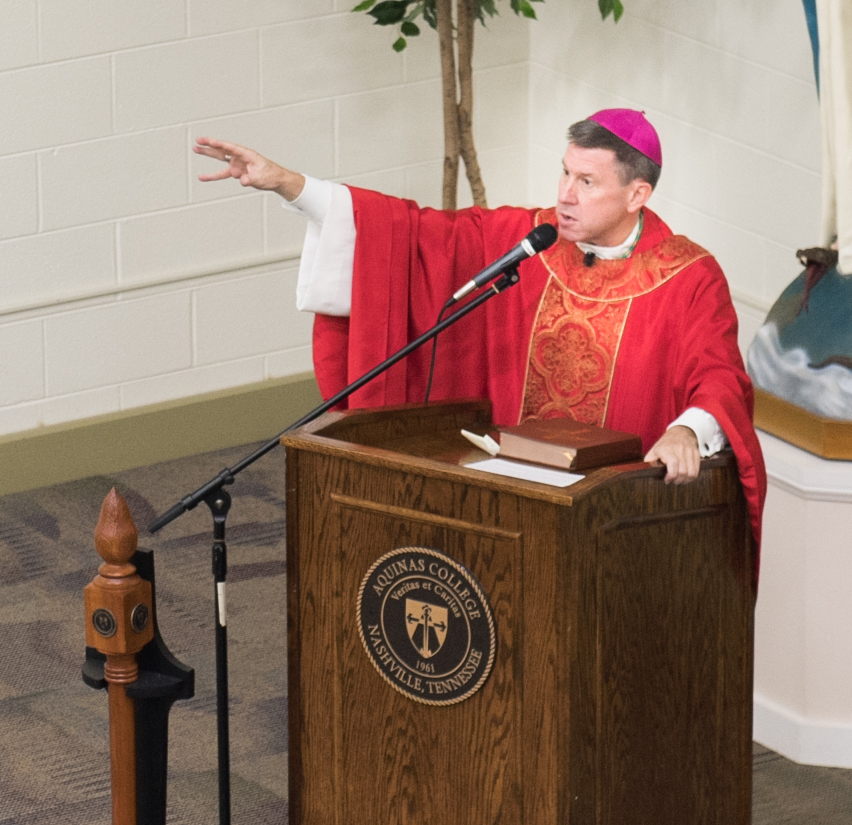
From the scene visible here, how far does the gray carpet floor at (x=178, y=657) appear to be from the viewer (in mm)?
3402

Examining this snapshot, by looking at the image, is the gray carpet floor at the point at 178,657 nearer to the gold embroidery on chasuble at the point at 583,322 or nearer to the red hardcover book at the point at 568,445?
the gold embroidery on chasuble at the point at 583,322

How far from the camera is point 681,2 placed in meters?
4.91

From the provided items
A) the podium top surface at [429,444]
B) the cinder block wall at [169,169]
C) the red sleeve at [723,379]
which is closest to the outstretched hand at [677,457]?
the podium top surface at [429,444]

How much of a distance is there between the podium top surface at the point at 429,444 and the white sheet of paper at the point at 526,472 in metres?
0.02

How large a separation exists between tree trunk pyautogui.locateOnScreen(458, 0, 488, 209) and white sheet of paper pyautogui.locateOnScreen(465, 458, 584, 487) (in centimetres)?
224

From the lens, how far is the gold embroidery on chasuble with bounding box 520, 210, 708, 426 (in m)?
2.99

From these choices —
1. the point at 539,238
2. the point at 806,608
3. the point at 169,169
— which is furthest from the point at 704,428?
the point at 169,169

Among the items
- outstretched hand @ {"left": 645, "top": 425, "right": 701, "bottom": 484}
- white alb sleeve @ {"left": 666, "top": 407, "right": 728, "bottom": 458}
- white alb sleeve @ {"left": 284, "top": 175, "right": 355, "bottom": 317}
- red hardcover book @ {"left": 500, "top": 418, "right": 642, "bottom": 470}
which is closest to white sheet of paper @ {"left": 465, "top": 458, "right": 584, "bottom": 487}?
red hardcover book @ {"left": 500, "top": 418, "right": 642, "bottom": 470}

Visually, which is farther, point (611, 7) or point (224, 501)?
point (611, 7)

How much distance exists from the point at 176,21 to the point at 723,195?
1692 mm

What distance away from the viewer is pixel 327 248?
3.06 m

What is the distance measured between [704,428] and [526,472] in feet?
1.06

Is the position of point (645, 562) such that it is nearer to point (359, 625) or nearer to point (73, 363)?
point (359, 625)

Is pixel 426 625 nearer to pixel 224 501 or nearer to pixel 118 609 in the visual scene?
pixel 224 501
